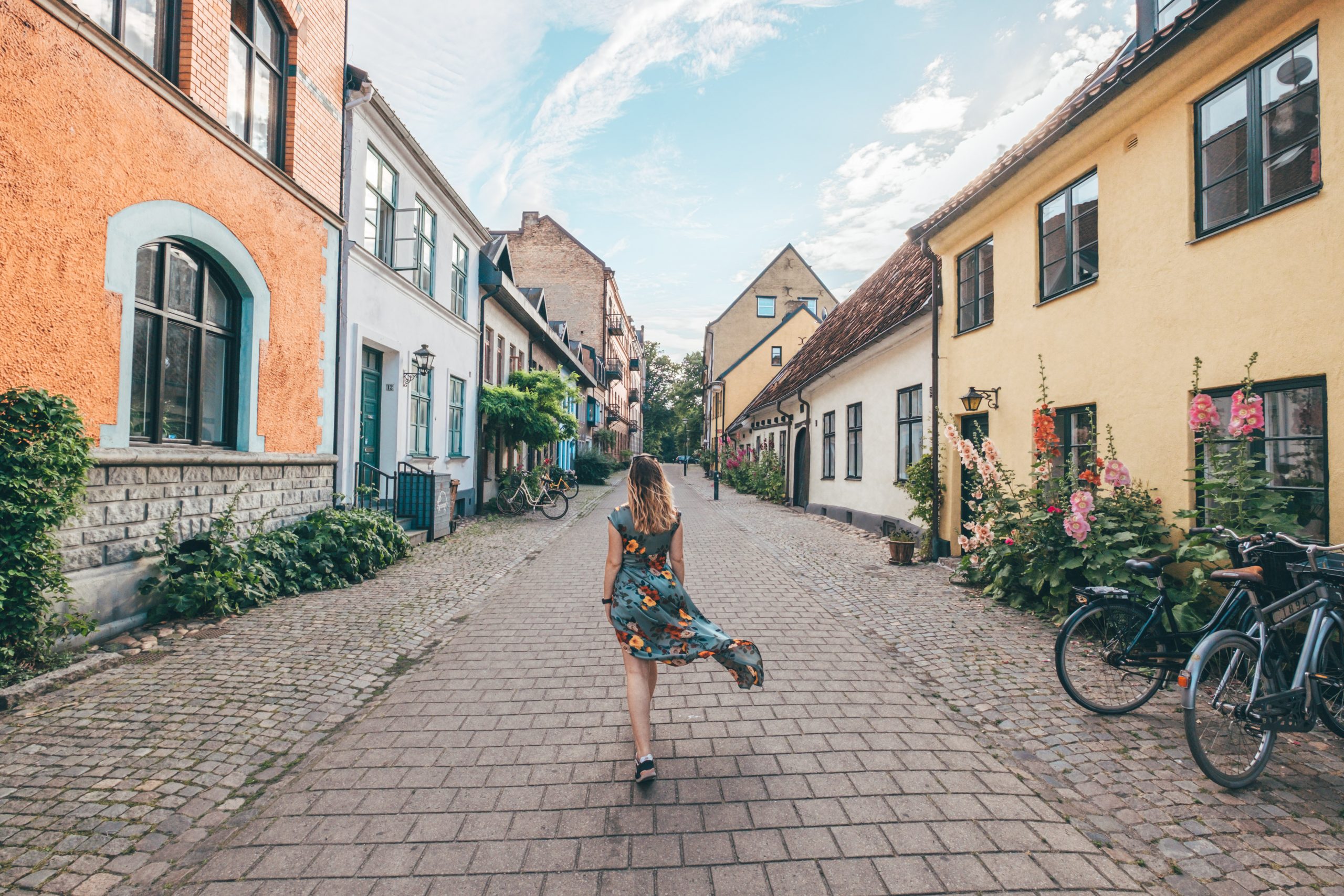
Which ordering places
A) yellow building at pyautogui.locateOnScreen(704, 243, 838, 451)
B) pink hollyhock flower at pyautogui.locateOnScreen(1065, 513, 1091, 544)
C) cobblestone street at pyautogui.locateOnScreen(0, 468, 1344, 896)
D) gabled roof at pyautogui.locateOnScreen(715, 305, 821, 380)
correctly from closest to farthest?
cobblestone street at pyautogui.locateOnScreen(0, 468, 1344, 896) < pink hollyhock flower at pyautogui.locateOnScreen(1065, 513, 1091, 544) < gabled roof at pyautogui.locateOnScreen(715, 305, 821, 380) < yellow building at pyautogui.locateOnScreen(704, 243, 838, 451)

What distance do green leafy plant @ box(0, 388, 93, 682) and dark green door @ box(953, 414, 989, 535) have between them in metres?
9.52

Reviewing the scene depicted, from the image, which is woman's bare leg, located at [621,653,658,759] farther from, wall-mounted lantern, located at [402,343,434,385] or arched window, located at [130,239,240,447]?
wall-mounted lantern, located at [402,343,434,385]

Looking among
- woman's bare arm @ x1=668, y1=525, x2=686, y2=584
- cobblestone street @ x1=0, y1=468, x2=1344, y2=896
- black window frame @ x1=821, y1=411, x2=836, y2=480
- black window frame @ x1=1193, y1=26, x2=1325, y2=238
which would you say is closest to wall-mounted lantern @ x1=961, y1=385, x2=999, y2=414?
black window frame @ x1=1193, y1=26, x2=1325, y2=238

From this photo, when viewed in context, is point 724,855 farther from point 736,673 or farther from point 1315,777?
point 1315,777

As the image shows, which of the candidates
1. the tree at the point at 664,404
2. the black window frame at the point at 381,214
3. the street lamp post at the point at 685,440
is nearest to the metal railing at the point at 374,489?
the black window frame at the point at 381,214

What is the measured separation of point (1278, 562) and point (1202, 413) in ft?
4.93

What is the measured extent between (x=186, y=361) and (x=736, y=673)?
659 centimetres

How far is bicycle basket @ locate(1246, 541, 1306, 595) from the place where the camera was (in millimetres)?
3729

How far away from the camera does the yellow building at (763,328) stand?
123 feet

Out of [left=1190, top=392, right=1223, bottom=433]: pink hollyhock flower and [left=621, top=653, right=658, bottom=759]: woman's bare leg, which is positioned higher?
[left=1190, top=392, right=1223, bottom=433]: pink hollyhock flower

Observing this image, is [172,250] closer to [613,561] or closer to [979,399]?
[613,561]

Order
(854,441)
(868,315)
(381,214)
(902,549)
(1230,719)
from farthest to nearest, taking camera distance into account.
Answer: (868,315)
(854,441)
(381,214)
(902,549)
(1230,719)

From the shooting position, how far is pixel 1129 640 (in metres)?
4.05

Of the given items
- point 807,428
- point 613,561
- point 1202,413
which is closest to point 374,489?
point 613,561
